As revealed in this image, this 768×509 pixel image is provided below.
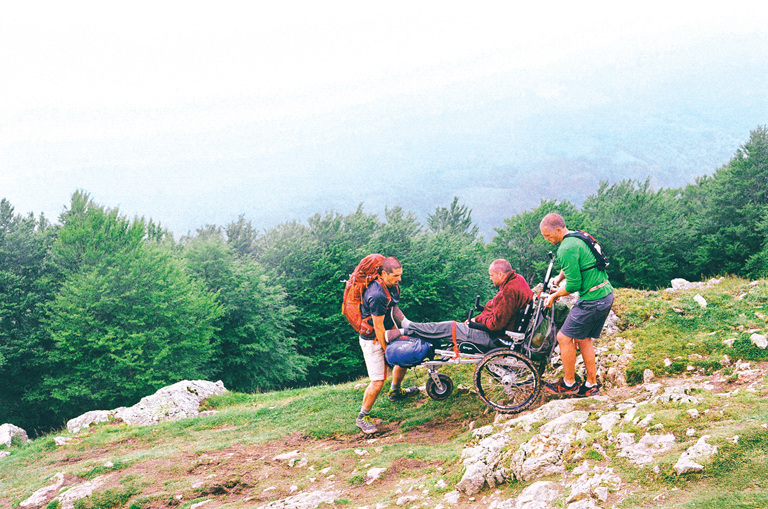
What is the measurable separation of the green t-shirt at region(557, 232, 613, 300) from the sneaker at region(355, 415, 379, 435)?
4.00 meters

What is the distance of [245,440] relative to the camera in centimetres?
965

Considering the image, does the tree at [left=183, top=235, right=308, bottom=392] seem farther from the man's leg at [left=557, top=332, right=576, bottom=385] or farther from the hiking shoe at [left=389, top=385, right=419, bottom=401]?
the man's leg at [left=557, top=332, right=576, bottom=385]

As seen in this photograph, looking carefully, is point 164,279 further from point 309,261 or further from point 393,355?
point 393,355

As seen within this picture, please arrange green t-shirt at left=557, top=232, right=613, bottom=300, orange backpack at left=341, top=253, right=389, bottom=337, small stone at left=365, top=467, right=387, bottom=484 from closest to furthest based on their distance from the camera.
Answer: small stone at left=365, top=467, right=387, bottom=484 → green t-shirt at left=557, top=232, right=613, bottom=300 → orange backpack at left=341, top=253, right=389, bottom=337

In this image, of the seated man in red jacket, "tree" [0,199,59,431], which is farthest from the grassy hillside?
"tree" [0,199,59,431]

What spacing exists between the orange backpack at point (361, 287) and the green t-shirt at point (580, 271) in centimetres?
281

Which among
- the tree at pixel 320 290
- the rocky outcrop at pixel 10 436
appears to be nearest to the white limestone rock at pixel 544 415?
the rocky outcrop at pixel 10 436

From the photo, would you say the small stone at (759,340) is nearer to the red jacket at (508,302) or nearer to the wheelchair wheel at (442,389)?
the red jacket at (508,302)

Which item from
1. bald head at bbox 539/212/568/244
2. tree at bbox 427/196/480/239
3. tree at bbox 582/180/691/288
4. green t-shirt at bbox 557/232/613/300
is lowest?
tree at bbox 582/180/691/288

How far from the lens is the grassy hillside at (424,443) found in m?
4.74

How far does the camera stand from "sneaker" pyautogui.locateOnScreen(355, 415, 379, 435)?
8.70 metres

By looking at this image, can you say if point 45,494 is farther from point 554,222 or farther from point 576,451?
point 554,222

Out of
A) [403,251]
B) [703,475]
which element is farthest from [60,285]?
[703,475]

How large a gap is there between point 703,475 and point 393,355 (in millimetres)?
4670
